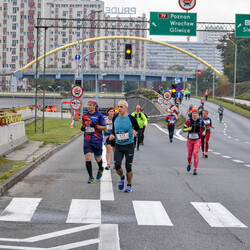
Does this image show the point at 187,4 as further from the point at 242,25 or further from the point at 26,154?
the point at 26,154

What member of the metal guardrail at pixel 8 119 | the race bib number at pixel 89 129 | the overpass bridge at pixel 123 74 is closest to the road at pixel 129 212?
the race bib number at pixel 89 129

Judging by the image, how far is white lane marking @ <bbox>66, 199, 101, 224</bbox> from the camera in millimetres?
7512

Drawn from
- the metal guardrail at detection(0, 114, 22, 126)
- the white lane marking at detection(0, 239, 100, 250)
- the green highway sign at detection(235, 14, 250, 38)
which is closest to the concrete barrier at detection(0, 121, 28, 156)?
the metal guardrail at detection(0, 114, 22, 126)

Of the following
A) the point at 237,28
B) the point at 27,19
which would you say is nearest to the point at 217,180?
the point at 237,28

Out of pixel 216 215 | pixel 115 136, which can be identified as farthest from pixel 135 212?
pixel 115 136

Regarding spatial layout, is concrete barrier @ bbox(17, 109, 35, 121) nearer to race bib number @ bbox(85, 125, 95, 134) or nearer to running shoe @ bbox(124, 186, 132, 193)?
race bib number @ bbox(85, 125, 95, 134)

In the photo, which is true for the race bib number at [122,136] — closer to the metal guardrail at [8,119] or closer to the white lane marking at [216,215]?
the white lane marking at [216,215]

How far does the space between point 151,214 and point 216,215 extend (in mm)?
964

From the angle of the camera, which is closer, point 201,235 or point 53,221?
point 201,235

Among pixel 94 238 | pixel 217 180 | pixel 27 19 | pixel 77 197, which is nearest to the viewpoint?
pixel 94 238

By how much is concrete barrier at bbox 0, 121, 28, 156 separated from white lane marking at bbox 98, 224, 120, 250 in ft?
31.3

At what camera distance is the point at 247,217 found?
8078 millimetres

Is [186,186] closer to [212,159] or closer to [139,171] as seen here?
[139,171]

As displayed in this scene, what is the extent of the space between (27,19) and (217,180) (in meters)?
175
